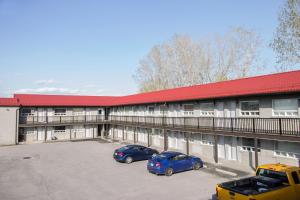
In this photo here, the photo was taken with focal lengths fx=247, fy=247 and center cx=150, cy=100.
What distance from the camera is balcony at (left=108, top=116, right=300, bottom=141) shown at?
597 inches

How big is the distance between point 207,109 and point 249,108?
14.8 feet

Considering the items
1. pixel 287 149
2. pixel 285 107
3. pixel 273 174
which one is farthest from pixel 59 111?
pixel 273 174

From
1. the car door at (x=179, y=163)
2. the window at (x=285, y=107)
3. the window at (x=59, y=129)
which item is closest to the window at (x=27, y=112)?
the window at (x=59, y=129)

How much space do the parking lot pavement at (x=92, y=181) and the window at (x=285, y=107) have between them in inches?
231

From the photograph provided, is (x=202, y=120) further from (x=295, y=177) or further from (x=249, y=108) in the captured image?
(x=295, y=177)

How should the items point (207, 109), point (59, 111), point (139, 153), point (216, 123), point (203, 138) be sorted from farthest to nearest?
point (59, 111) → point (203, 138) → point (207, 109) → point (139, 153) → point (216, 123)

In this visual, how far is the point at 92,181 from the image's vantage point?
16.2 meters

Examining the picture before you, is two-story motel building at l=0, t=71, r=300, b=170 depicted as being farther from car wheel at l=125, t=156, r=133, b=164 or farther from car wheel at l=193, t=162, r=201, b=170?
car wheel at l=125, t=156, r=133, b=164

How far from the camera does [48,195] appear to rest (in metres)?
13.6

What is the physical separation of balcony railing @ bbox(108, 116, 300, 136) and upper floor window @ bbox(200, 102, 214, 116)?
48.6 inches

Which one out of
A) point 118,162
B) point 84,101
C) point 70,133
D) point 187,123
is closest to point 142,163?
point 118,162

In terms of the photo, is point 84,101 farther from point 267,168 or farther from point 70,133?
point 267,168

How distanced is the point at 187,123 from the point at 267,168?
12425 mm

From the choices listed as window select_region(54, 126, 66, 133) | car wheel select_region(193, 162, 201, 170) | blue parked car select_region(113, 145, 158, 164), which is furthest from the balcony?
window select_region(54, 126, 66, 133)
